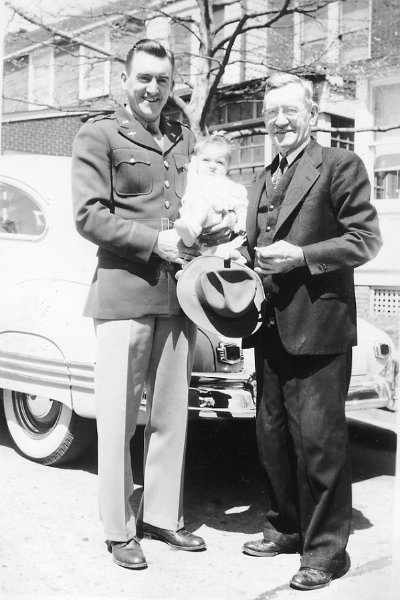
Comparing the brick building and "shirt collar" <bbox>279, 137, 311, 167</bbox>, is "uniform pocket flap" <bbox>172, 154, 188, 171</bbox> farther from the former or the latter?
the brick building

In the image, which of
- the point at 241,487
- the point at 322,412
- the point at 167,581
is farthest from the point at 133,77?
the point at 241,487

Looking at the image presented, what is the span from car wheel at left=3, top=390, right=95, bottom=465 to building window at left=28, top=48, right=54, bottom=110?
14.5 feet

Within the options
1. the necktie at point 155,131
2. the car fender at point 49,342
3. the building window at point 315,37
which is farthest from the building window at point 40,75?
the necktie at point 155,131

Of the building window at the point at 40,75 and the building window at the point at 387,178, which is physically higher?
the building window at the point at 40,75

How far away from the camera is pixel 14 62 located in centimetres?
774

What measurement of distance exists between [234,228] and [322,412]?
909mm

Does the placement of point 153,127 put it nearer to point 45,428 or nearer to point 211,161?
point 211,161

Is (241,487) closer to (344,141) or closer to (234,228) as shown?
(234,228)

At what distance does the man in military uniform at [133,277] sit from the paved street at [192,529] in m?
0.14

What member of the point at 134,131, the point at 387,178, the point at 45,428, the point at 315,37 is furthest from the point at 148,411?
the point at 315,37

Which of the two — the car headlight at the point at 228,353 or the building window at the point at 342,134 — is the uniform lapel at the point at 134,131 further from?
the building window at the point at 342,134

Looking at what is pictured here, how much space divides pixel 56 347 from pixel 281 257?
1706 mm

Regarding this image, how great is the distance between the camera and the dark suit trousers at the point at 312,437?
293 centimetres

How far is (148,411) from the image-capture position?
3.29 m
